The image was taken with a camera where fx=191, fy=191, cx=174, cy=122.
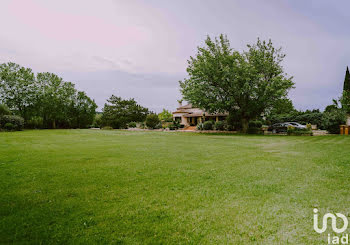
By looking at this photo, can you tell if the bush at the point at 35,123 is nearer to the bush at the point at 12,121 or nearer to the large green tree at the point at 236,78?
the bush at the point at 12,121

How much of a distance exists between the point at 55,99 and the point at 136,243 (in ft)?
150

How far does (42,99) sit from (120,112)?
51.5 ft

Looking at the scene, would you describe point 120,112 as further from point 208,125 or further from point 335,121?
point 335,121

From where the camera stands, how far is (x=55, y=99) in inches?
1592

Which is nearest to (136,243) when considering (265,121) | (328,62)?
(328,62)

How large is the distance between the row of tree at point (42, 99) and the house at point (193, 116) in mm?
22804

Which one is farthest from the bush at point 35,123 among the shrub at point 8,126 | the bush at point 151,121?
the bush at point 151,121

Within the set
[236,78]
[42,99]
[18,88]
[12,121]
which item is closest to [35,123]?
[42,99]

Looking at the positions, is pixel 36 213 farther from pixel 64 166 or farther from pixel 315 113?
pixel 315 113

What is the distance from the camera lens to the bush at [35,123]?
38416mm

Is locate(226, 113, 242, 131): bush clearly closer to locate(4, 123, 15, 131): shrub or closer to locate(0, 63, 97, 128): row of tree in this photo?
locate(4, 123, 15, 131): shrub

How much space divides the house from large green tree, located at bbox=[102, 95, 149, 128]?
31.3 feet

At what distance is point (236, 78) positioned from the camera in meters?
22.3

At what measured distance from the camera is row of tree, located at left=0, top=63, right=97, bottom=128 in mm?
36875
